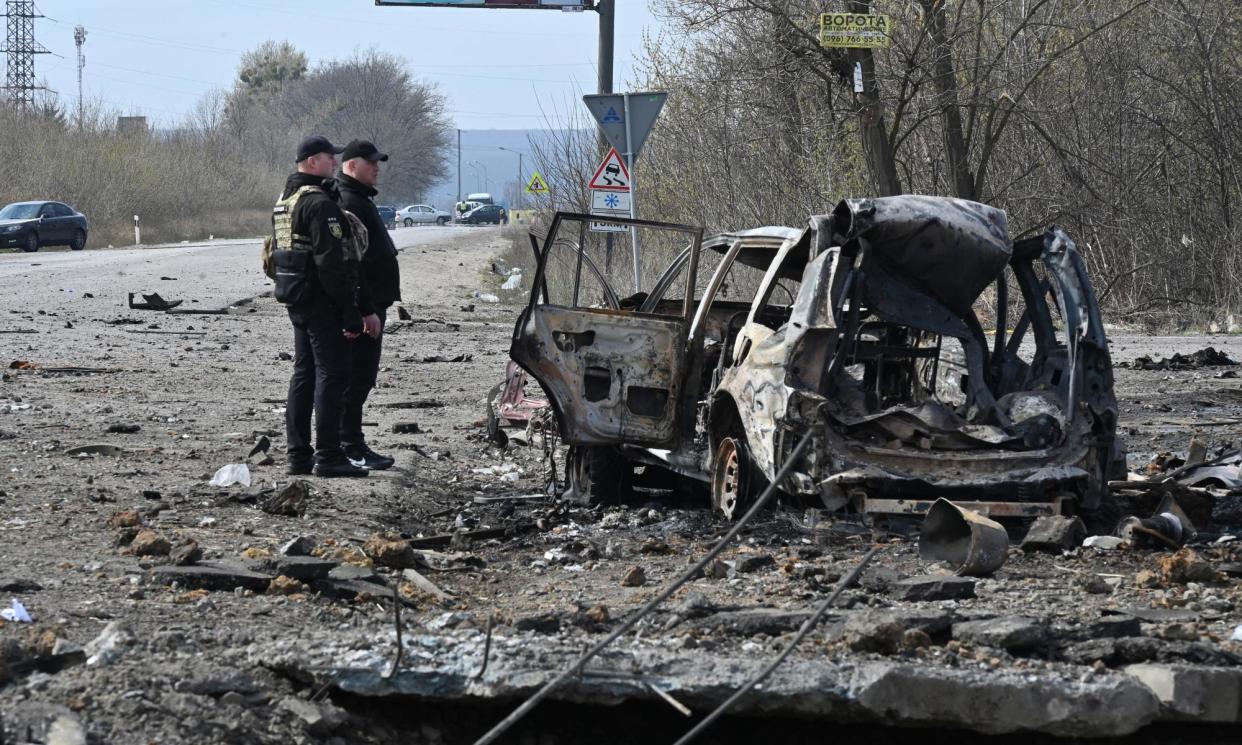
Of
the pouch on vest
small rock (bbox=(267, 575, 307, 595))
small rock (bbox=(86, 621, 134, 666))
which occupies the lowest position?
small rock (bbox=(267, 575, 307, 595))

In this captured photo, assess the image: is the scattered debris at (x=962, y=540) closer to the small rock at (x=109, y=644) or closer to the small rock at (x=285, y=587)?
the small rock at (x=285, y=587)

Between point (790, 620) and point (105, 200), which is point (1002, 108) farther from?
point (105, 200)

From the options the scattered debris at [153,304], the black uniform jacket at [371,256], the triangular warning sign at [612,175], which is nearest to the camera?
the black uniform jacket at [371,256]

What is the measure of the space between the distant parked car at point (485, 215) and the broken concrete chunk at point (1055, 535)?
8531cm

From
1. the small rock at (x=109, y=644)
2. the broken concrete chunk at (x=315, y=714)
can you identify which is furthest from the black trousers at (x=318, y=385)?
the broken concrete chunk at (x=315, y=714)

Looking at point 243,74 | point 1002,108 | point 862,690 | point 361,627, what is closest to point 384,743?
point 361,627

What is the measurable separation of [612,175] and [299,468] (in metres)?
7.71

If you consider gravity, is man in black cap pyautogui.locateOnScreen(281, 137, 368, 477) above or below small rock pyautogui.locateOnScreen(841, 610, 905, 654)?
above

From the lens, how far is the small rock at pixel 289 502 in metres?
7.12

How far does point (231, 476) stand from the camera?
310 inches

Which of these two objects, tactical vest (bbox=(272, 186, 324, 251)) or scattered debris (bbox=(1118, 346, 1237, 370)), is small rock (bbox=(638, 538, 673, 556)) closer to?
tactical vest (bbox=(272, 186, 324, 251))

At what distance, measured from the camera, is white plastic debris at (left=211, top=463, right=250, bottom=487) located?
7.82 meters

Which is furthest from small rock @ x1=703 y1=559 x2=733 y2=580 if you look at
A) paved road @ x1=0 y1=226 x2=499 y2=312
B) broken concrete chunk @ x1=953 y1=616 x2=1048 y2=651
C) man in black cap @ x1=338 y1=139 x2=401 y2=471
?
paved road @ x1=0 y1=226 x2=499 y2=312

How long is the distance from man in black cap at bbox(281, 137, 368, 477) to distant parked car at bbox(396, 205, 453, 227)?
84494 mm
